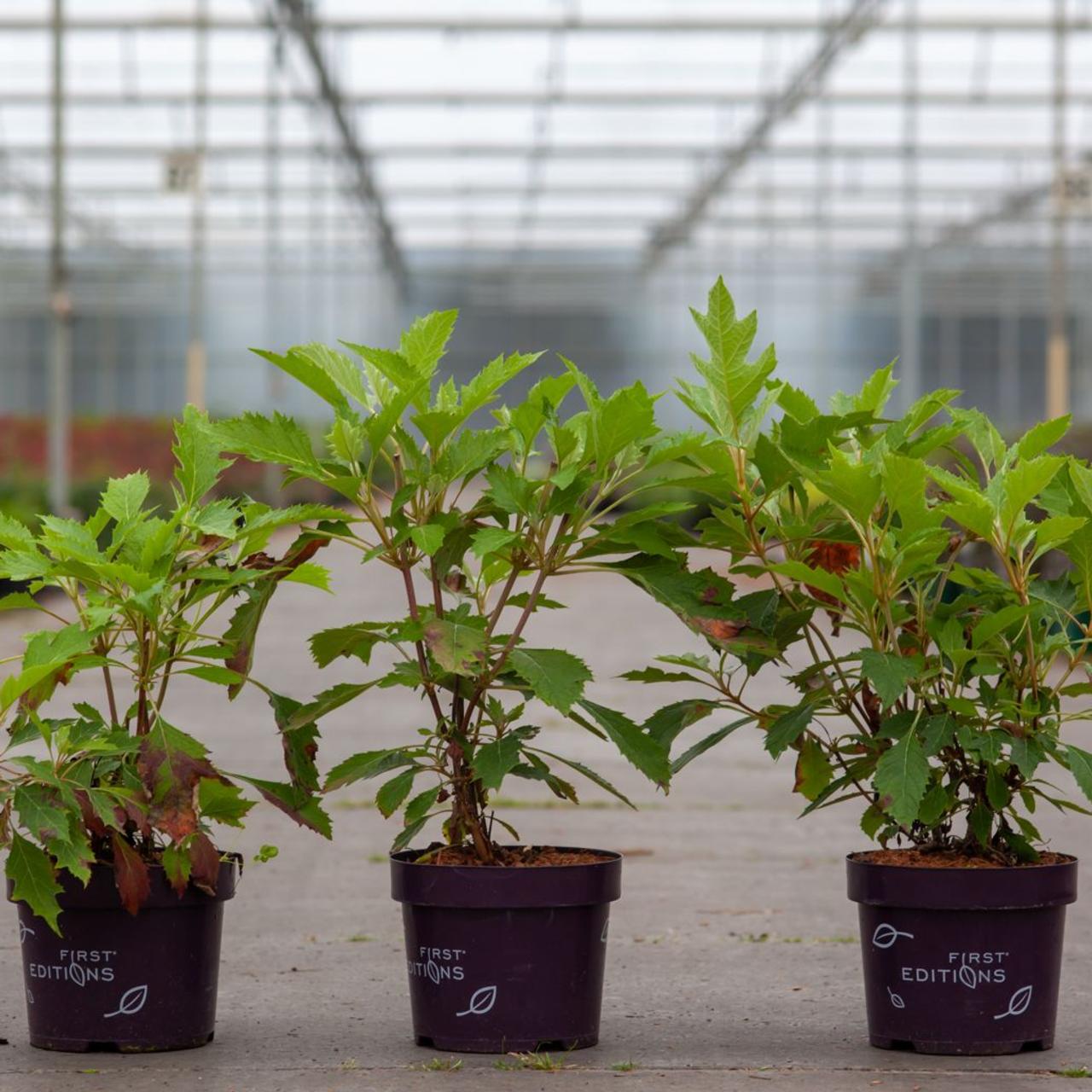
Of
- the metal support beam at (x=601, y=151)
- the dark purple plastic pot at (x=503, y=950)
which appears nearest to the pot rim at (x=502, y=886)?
the dark purple plastic pot at (x=503, y=950)

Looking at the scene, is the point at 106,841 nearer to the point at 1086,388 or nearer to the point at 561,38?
the point at 561,38

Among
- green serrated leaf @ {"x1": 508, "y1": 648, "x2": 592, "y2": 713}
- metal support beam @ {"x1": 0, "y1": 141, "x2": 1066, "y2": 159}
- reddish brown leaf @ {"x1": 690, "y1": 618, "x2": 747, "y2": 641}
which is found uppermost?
metal support beam @ {"x1": 0, "y1": 141, "x2": 1066, "y2": 159}

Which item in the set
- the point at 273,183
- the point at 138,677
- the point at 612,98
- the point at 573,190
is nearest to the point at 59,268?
the point at 273,183

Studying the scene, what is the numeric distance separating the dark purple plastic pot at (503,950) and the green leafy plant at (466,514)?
113mm

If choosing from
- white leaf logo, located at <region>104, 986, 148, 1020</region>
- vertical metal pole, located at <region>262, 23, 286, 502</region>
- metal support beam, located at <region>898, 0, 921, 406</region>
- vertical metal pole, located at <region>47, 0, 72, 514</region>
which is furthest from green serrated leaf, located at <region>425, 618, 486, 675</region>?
metal support beam, located at <region>898, 0, 921, 406</region>

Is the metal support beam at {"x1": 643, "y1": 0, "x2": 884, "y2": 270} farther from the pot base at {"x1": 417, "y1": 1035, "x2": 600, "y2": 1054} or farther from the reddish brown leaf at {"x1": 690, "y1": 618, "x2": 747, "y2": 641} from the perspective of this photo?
the pot base at {"x1": 417, "y1": 1035, "x2": 600, "y2": 1054}

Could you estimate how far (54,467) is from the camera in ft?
46.1

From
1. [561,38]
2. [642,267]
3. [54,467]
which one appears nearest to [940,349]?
[642,267]

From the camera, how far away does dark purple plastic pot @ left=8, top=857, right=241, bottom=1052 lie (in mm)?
2494

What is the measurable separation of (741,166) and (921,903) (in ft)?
76.2

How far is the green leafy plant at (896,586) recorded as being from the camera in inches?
96.3

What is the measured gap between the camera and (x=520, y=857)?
2627 millimetres

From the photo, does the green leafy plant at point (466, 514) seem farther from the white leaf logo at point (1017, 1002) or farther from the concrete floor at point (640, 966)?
the white leaf logo at point (1017, 1002)

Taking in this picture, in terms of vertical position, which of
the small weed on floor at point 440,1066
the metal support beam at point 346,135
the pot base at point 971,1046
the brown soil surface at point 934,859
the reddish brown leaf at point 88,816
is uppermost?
the metal support beam at point 346,135
